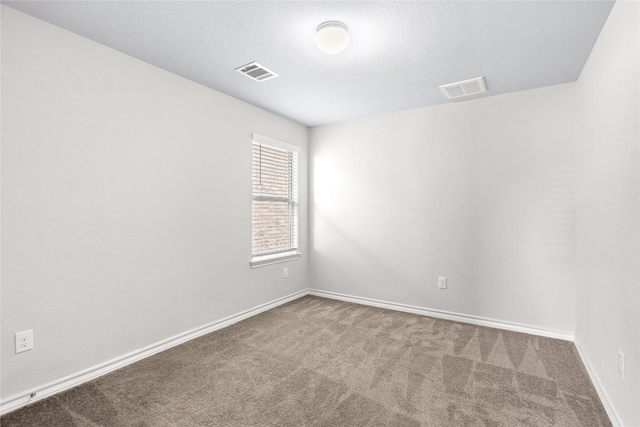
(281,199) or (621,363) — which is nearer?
(621,363)


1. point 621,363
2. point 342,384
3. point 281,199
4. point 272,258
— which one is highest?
point 281,199

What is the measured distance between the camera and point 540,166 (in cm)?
303

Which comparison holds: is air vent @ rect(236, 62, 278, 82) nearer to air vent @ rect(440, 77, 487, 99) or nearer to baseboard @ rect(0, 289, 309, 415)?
air vent @ rect(440, 77, 487, 99)

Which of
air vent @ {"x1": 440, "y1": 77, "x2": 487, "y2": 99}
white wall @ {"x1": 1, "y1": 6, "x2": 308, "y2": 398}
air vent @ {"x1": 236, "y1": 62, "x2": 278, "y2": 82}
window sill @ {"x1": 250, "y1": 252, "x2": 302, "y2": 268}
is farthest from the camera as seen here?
window sill @ {"x1": 250, "y1": 252, "x2": 302, "y2": 268}

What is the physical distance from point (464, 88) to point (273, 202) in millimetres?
2466

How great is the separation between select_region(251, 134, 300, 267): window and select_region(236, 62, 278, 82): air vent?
2.83 ft

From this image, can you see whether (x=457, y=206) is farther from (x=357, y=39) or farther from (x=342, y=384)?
(x=342, y=384)

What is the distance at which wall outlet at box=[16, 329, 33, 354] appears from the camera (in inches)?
75.2

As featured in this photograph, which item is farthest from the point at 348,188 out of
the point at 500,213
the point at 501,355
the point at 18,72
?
the point at 18,72

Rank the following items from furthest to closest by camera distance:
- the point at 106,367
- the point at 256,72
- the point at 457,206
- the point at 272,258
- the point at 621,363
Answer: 1. the point at 272,258
2. the point at 457,206
3. the point at 256,72
4. the point at 106,367
5. the point at 621,363

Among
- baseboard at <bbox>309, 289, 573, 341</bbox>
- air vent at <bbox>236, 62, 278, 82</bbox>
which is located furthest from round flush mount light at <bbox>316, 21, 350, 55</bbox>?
baseboard at <bbox>309, 289, 573, 341</bbox>

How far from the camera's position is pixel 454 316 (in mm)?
3465

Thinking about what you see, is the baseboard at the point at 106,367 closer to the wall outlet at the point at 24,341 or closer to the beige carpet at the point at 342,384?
the beige carpet at the point at 342,384

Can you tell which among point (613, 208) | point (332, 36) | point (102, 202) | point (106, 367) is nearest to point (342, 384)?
point (106, 367)
